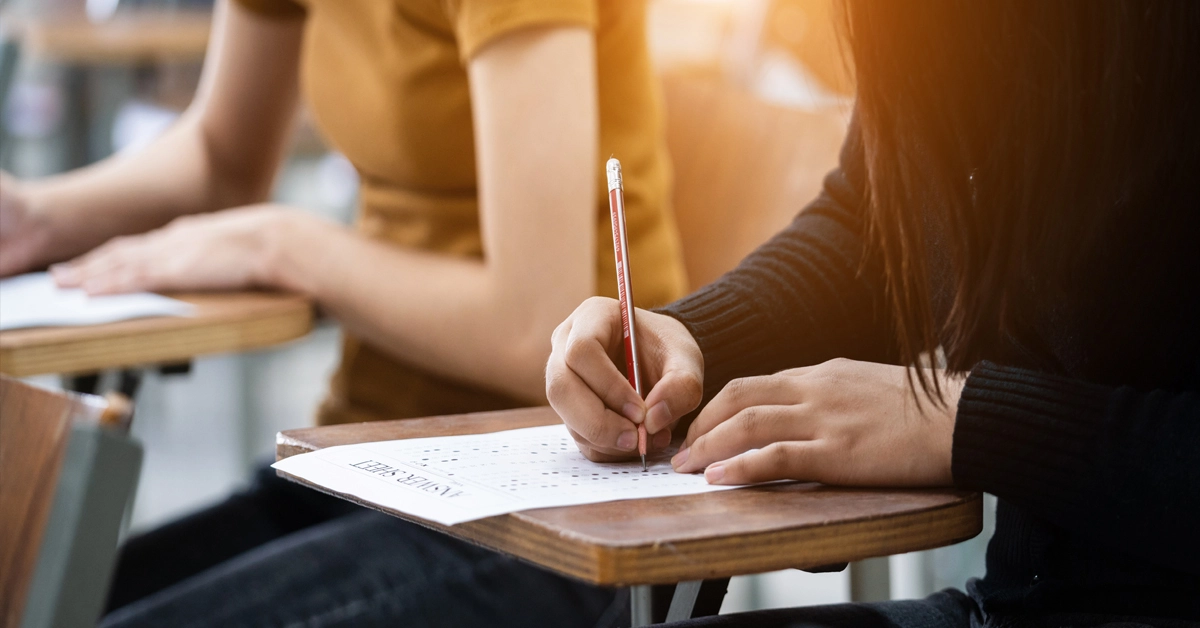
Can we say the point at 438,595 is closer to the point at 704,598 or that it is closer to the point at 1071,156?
the point at 704,598

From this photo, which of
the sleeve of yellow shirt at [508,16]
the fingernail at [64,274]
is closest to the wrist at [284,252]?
the fingernail at [64,274]

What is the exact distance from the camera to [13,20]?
3652 millimetres

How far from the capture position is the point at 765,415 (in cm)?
59

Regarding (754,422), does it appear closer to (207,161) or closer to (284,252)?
(284,252)

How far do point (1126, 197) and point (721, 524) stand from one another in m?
0.25

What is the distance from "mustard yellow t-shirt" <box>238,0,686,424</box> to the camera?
3.58 feet

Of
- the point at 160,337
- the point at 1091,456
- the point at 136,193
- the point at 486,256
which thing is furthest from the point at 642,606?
the point at 136,193

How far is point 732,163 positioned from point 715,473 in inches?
26.3

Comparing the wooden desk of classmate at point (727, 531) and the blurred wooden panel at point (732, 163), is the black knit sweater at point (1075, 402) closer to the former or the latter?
the wooden desk of classmate at point (727, 531)

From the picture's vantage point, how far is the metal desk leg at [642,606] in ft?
2.31

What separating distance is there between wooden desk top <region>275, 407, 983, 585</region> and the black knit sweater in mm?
40

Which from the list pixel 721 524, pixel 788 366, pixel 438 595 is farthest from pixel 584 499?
pixel 438 595

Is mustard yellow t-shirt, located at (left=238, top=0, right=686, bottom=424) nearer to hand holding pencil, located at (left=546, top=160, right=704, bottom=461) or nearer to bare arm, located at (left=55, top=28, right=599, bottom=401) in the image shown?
bare arm, located at (left=55, top=28, right=599, bottom=401)

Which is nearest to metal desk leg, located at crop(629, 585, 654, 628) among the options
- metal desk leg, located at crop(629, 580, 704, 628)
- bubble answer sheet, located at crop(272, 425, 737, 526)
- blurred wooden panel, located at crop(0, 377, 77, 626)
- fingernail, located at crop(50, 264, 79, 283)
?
metal desk leg, located at crop(629, 580, 704, 628)
